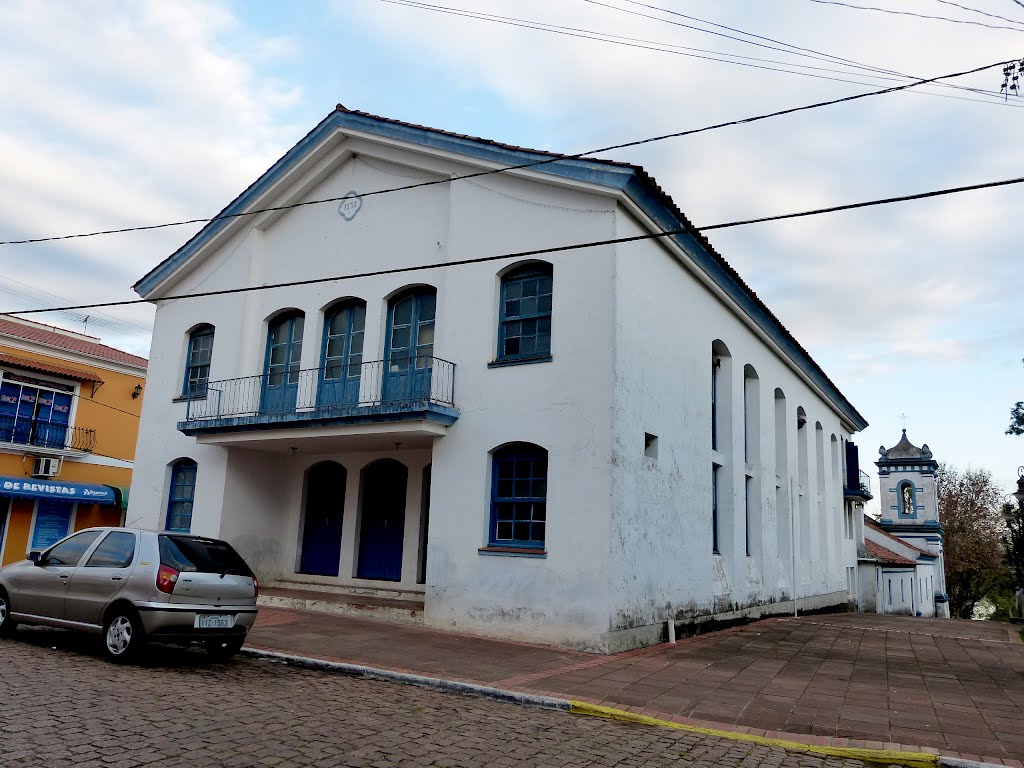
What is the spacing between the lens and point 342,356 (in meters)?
15.6

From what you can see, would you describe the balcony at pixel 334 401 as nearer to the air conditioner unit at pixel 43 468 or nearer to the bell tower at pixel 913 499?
the air conditioner unit at pixel 43 468

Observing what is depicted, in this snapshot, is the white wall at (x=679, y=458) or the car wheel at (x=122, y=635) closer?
the car wheel at (x=122, y=635)

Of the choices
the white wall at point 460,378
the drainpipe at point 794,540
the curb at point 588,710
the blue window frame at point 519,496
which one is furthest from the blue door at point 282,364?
the drainpipe at point 794,540

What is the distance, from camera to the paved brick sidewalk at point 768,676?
7258 millimetres

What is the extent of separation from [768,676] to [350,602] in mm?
7250

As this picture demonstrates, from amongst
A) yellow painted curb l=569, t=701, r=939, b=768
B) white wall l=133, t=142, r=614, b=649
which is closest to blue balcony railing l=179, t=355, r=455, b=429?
white wall l=133, t=142, r=614, b=649

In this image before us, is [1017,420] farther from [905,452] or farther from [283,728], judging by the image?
[905,452]

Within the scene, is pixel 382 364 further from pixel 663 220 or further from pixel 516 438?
pixel 663 220

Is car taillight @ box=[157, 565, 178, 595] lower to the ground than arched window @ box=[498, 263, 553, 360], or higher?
lower

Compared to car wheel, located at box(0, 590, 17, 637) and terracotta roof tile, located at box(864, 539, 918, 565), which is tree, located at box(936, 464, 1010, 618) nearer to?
terracotta roof tile, located at box(864, 539, 918, 565)

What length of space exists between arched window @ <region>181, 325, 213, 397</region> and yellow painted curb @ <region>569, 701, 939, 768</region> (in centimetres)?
1261

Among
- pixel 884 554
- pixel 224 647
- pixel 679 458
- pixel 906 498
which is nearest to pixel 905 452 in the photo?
pixel 906 498

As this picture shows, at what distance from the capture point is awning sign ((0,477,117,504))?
71.5 feet

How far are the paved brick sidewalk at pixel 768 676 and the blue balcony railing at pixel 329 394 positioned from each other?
11.5 ft
